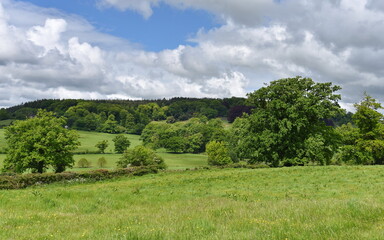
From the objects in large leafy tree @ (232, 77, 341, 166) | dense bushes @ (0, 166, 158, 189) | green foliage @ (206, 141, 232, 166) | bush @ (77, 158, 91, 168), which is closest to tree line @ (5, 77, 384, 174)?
large leafy tree @ (232, 77, 341, 166)

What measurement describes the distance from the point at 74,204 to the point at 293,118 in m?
36.6

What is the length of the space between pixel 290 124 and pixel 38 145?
39245mm

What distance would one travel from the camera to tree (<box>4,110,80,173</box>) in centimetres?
4696

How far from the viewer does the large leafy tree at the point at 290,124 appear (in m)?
43.7

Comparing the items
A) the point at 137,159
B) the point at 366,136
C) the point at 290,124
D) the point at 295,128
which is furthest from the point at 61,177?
the point at 137,159

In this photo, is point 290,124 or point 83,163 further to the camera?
point 83,163

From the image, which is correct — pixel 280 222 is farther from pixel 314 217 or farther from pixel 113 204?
pixel 113 204

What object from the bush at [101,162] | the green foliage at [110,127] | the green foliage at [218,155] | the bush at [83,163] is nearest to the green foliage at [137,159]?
the bush at [101,162]

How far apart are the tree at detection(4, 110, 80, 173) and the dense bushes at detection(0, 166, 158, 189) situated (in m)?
14.6

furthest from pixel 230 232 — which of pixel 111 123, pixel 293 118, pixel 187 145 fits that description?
pixel 111 123

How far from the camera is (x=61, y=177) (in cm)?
3362

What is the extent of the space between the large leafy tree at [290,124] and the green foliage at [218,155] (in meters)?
58.4

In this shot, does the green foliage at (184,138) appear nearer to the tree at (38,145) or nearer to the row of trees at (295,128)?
the row of trees at (295,128)

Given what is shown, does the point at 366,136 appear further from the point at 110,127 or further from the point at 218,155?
the point at 110,127
